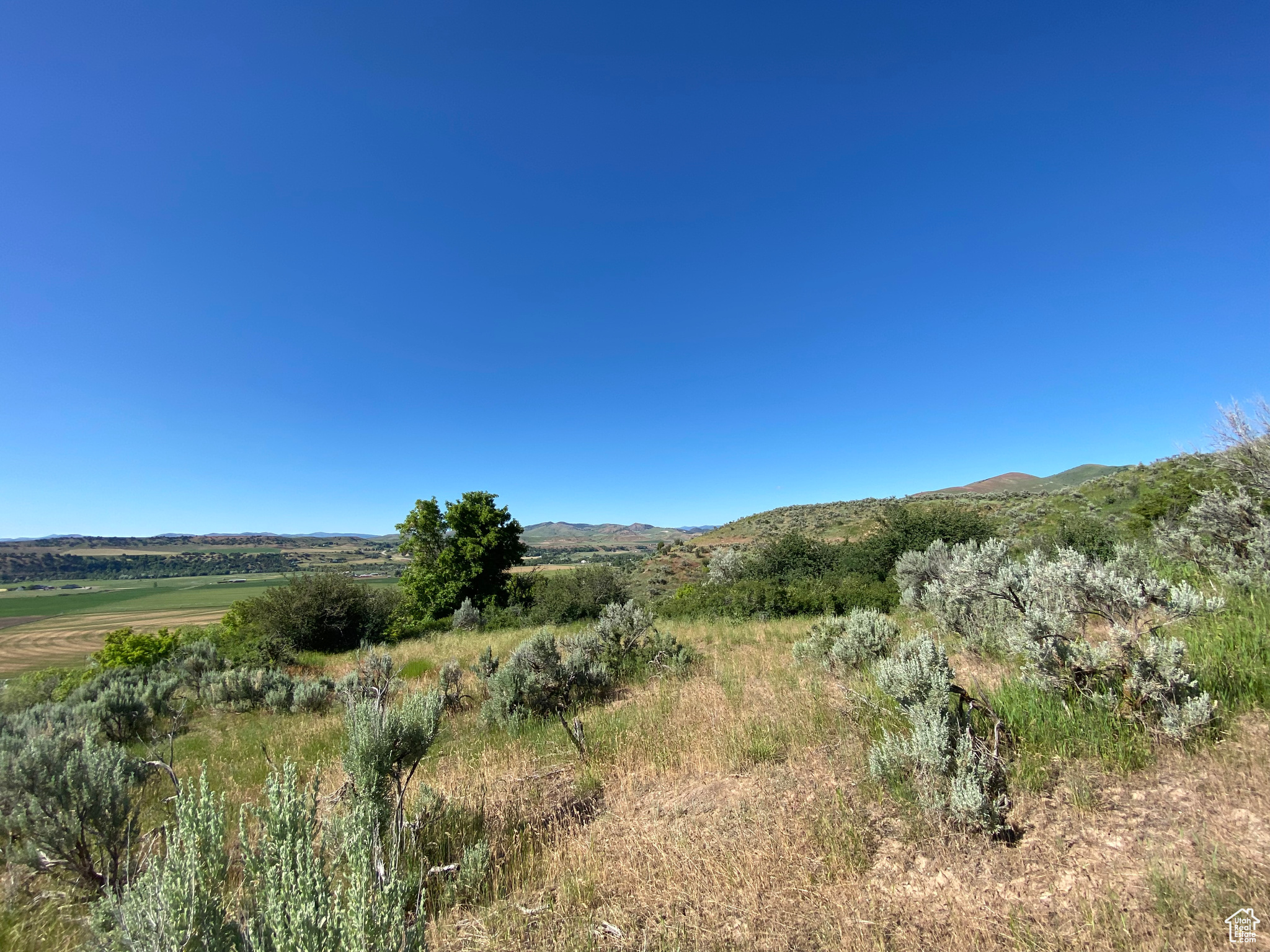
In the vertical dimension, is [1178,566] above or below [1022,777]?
above

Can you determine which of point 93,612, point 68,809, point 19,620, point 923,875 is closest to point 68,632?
point 19,620

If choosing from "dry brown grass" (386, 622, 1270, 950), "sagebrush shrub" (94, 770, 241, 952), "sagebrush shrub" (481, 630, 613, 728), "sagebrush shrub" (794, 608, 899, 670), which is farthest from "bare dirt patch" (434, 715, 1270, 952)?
"sagebrush shrub" (481, 630, 613, 728)

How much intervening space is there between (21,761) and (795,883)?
18.3ft

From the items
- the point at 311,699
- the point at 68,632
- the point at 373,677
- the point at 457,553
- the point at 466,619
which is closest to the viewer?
the point at 373,677

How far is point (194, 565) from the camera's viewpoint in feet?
408

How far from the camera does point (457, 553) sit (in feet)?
85.0

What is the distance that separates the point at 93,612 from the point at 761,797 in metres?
93.9

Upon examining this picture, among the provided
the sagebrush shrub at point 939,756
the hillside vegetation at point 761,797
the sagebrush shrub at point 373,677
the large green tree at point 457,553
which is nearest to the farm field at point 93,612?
the large green tree at point 457,553

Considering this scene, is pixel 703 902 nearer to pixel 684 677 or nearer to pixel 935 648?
pixel 935 648

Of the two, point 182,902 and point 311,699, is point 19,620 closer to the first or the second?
point 311,699

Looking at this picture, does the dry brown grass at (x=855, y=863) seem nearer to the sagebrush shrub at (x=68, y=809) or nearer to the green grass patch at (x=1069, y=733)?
the green grass patch at (x=1069, y=733)

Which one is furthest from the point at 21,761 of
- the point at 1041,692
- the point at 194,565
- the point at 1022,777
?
the point at 194,565

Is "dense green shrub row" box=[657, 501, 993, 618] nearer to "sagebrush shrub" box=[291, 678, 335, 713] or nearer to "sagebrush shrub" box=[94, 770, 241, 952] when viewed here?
"sagebrush shrub" box=[291, 678, 335, 713]

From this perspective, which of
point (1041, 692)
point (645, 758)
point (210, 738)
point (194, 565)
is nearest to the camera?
point (1041, 692)
